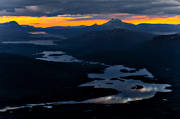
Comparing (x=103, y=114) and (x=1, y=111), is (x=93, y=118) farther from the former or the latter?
(x=1, y=111)

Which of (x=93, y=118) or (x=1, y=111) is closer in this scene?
(x=93, y=118)

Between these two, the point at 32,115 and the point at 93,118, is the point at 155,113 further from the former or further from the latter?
the point at 32,115

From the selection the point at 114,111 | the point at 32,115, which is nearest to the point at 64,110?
the point at 32,115

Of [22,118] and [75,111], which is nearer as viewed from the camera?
[22,118]

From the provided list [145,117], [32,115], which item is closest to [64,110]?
[32,115]

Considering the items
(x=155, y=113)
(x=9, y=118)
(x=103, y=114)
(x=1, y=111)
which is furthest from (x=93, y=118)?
(x=1, y=111)

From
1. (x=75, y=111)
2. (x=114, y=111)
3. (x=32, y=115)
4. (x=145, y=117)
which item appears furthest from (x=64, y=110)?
(x=145, y=117)

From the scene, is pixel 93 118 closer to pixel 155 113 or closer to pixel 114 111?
pixel 114 111
